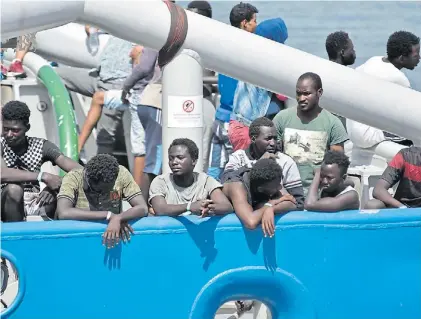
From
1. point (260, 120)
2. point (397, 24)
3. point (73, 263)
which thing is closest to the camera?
point (73, 263)

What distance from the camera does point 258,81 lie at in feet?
20.3

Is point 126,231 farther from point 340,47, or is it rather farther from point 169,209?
point 340,47

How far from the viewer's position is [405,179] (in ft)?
20.2

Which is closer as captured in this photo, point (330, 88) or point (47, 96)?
point (330, 88)

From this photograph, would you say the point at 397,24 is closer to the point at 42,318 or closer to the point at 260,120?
the point at 260,120

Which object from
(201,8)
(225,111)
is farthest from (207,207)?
(201,8)

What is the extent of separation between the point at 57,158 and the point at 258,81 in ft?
3.91

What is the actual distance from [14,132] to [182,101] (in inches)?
37.2

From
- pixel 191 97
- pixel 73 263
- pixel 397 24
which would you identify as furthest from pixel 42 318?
pixel 397 24

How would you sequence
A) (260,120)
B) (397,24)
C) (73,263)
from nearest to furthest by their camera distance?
(73,263)
(260,120)
(397,24)

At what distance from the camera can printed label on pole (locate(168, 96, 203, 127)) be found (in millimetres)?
6215

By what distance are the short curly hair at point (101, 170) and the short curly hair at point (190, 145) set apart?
0.38 meters

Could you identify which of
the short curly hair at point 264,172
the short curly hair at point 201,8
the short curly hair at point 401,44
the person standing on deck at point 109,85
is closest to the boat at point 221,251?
the short curly hair at point 264,172

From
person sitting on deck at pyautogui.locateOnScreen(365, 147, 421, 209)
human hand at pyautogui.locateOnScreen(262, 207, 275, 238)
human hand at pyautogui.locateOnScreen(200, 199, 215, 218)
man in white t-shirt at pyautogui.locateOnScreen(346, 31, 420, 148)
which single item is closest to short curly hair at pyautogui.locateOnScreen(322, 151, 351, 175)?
person sitting on deck at pyautogui.locateOnScreen(365, 147, 421, 209)
